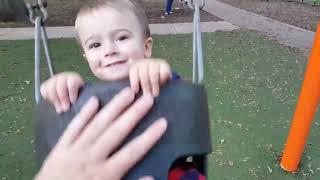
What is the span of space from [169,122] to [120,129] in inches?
5.5

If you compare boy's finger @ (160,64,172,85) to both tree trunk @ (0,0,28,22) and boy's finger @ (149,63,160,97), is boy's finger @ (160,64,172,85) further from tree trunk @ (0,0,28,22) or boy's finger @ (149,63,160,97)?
tree trunk @ (0,0,28,22)

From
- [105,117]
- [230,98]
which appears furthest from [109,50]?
[230,98]

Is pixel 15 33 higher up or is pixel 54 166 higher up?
pixel 54 166

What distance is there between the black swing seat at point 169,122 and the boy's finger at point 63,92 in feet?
0.05

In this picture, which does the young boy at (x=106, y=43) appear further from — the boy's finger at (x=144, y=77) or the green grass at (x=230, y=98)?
the green grass at (x=230, y=98)

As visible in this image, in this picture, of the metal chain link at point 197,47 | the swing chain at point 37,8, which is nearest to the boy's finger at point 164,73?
the metal chain link at point 197,47

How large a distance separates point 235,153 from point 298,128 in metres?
0.51

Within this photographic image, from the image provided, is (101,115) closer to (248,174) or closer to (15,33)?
(248,174)

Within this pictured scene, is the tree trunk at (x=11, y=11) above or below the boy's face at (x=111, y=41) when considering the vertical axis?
below

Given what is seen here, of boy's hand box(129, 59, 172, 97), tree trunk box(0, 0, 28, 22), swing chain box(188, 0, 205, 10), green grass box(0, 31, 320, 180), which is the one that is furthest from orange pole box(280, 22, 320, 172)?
tree trunk box(0, 0, 28, 22)

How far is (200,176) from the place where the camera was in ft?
3.62

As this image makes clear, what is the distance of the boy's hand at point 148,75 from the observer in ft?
3.07

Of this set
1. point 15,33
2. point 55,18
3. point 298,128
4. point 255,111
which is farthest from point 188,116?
point 55,18

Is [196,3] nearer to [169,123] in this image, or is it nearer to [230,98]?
[169,123]
